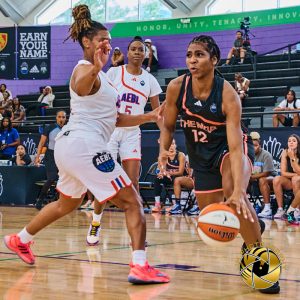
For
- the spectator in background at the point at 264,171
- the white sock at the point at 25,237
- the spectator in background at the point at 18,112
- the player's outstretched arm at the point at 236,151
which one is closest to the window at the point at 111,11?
the spectator in background at the point at 18,112

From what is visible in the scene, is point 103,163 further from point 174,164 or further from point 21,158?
point 21,158

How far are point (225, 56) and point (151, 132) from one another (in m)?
9.22

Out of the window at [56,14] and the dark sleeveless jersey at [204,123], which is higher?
the window at [56,14]

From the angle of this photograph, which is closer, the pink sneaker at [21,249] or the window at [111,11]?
the pink sneaker at [21,249]

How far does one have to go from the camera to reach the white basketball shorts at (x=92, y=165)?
492 centimetres

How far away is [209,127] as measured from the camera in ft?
15.9

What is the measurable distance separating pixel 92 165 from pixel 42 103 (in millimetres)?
18076

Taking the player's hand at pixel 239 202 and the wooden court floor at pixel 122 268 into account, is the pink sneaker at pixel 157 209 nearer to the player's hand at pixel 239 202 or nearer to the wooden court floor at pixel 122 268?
the wooden court floor at pixel 122 268

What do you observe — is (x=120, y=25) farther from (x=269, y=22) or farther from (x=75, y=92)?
(x=75, y=92)

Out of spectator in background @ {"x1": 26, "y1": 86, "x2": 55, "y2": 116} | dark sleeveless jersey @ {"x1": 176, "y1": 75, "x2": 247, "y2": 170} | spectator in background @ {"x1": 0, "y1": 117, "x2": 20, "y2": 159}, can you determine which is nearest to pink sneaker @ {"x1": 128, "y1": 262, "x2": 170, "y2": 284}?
dark sleeveless jersey @ {"x1": 176, "y1": 75, "x2": 247, "y2": 170}

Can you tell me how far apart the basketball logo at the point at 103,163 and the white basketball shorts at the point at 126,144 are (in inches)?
92.5

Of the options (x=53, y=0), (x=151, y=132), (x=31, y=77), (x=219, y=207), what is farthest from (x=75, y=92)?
(x=53, y=0)

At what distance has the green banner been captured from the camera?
22.8 metres

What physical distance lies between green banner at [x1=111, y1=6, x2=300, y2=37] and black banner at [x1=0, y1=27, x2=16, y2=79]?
17.3 feet
